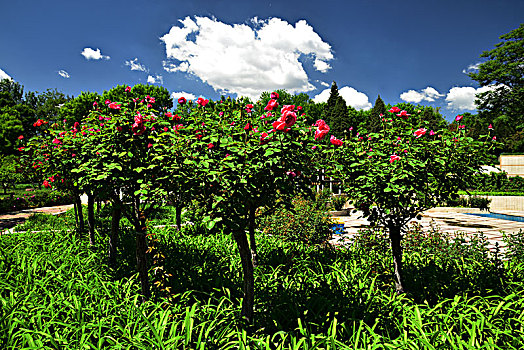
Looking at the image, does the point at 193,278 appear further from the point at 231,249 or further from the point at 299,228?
the point at 299,228

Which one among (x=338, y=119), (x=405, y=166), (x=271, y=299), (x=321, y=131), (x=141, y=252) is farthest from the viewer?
(x=338, y=119)

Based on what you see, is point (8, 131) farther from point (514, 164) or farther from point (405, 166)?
point (514, 164)

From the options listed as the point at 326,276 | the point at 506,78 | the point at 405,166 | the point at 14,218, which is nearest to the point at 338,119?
the point at 506,78

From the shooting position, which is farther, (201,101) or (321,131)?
(201,101)

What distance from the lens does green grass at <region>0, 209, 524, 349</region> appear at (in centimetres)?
236

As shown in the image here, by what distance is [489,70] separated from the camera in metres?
29.3

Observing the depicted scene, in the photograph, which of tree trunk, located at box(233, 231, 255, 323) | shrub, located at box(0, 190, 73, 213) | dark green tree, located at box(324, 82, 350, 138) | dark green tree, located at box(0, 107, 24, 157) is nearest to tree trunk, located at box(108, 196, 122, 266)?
tree trunk, located at box(233, 231, 255, 323)

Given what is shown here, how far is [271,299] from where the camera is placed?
3373 mm

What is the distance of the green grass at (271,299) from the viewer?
2363mm

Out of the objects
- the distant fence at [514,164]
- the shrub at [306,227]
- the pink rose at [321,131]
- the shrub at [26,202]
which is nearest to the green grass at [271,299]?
the shrub at [306,227]

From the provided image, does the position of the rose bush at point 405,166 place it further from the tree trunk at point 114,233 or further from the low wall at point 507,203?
the low wall at point 507,203

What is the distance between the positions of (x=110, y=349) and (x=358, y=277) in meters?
3.14

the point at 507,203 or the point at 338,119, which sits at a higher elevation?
the point at 338,119

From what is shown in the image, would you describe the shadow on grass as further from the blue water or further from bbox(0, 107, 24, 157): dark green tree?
bbox(0, 107, 24, 157): dark green tree
